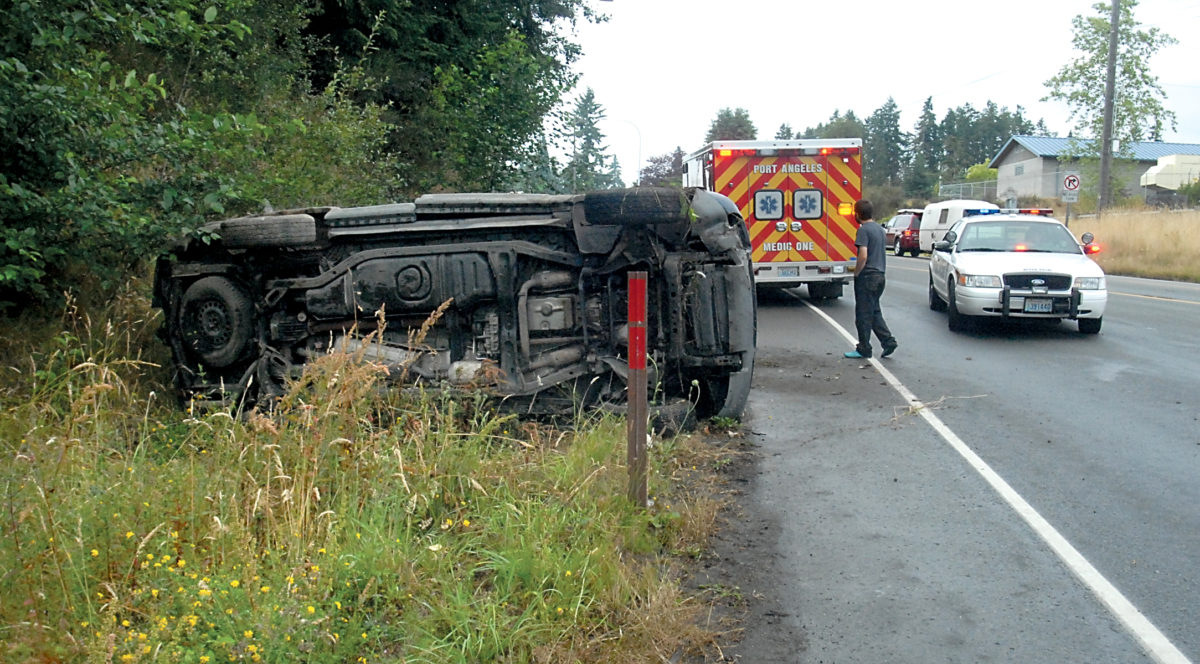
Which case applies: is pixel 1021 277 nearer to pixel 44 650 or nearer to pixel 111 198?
pixel 111 198

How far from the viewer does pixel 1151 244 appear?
104ft

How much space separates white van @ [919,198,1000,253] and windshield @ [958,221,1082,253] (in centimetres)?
1886

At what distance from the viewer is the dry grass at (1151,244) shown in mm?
29133

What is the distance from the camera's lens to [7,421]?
19.7ft

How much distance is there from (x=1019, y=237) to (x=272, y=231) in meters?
11.7

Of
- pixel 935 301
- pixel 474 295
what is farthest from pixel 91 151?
pixel 935 301

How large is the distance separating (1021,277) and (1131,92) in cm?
3530

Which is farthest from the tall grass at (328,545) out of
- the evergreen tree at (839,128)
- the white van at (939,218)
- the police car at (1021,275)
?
the evergreen tree at (839,128)

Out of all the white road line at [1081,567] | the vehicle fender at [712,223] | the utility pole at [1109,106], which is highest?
the utility pole at [1109,106]

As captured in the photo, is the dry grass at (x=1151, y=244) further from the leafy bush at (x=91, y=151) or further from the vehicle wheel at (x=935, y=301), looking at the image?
the leafy bush at (x=91, y=151)

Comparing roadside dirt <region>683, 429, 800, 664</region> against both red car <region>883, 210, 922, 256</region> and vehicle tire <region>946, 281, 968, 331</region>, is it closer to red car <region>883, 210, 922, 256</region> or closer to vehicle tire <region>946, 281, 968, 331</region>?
vehicle tire <region>946, 281, 968, 331</region>

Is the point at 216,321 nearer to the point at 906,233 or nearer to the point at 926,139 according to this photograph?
the point at 906,233

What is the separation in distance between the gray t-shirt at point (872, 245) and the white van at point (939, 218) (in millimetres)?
22954

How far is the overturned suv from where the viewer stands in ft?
24.6
